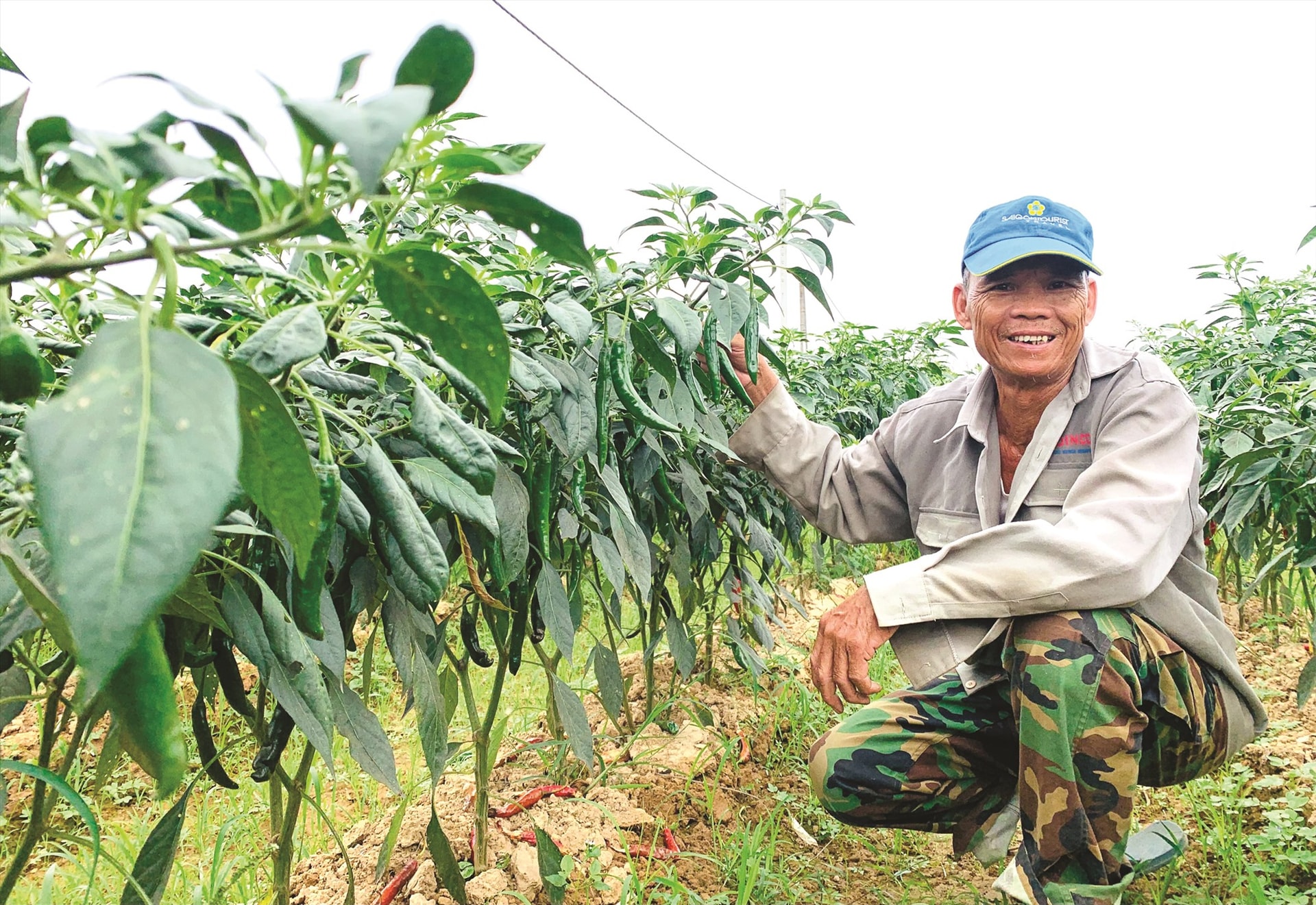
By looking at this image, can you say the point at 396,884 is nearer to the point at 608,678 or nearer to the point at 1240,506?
the point at 608,678

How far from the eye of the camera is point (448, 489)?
91 centimetres

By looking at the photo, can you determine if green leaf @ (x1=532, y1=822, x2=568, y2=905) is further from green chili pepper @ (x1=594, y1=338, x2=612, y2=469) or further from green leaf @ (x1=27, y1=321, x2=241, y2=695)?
green leaf @ (x1=27, y1=321, x2=241, y2=695)

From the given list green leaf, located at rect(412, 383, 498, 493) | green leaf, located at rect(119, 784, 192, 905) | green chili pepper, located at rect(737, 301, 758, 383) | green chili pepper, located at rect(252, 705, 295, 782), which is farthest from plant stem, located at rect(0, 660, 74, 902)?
green chili pepper, located at rect(737, 301, 758, 383)

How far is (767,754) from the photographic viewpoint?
2.50 m

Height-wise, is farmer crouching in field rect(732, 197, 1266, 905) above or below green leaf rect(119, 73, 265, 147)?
below

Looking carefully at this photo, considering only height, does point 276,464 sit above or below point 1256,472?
below

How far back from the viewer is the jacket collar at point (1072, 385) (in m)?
1.84

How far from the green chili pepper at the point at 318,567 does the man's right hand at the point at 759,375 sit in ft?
3.79

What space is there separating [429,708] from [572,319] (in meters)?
0.57

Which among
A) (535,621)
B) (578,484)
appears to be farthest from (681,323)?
(535,621)

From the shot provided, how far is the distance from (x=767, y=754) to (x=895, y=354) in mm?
2125

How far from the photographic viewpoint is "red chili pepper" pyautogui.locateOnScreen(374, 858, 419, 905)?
1626 millimetres

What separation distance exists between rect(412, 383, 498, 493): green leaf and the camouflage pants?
1130 mm

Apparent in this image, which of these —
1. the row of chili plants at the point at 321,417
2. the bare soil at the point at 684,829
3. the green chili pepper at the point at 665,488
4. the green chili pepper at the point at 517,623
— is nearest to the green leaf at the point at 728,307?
the row of chili plants at the point at 321,417
